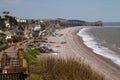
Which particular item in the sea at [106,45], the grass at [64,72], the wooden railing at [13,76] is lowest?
the sea at [106,45]

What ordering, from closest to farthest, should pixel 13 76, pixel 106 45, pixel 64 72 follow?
pixel 13 76 < pixel 64 72 < pixel 106 45

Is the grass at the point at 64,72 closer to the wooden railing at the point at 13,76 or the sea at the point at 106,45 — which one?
the wooden railing at the point at 13,76

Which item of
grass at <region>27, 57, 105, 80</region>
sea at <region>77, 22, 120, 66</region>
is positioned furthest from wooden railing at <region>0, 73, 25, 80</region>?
sea at <region>77, 22, 120, 66</region>

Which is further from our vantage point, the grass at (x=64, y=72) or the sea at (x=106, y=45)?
the sea at (x=106, y=45)

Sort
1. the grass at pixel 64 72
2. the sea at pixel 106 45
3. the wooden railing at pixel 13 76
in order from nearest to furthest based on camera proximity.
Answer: the wooden railing at pixel 13 76 → the grass at pixel 64 72 → the sea at pixel 106 45

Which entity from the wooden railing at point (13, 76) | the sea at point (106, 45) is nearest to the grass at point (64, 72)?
the wooden railing at point (13, 76)

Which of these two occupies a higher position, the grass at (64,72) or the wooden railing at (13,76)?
the wooden railing at (13,76)

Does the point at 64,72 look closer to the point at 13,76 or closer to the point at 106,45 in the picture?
the point at 13,76

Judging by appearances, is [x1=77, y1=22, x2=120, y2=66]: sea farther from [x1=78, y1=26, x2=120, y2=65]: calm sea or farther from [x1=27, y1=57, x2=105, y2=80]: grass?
[x1=27, y1=57, x2=105, y2=80]: grass

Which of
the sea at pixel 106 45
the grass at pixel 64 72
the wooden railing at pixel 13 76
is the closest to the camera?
the wooden railing at pixel 13 76

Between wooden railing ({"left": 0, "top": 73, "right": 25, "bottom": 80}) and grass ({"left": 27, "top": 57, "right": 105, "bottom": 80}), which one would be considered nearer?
wooden railing ({"left": 0, "top": 73, "right": 25, "bottom": 80})

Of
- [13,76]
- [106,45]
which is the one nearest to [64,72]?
[13,76]

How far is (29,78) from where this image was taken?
1806cm

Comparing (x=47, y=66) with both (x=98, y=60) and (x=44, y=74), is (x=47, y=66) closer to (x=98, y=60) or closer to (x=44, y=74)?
(x=44, y=74)
